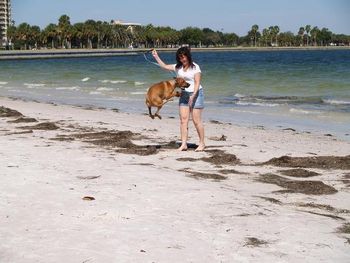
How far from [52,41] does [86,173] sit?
541 feet

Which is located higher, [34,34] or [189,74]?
[34,34]

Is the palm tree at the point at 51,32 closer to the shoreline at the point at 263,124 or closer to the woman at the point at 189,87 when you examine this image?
the shoreline at the point at 263,124

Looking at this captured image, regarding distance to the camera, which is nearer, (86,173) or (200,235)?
(200,235)

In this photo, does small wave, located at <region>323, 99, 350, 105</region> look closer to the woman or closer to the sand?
the sand

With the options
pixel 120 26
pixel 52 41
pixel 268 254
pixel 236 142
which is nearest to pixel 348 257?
pixel 268 254

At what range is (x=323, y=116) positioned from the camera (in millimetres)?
17234

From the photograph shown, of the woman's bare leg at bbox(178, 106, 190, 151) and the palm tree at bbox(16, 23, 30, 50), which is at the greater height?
the palm tree at bbox(16, 23, 30, 50)

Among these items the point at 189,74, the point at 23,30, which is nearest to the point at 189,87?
the point at 189,74

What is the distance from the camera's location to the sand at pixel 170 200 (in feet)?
15.6

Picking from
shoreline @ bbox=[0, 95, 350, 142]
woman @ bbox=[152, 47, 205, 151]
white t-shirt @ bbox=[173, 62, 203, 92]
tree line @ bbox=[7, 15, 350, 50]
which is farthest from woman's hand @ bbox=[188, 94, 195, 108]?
tree line @ bbox=[7, 15, 350, 50]

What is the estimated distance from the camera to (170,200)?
247 inches

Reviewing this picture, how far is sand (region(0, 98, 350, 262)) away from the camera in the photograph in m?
4.76

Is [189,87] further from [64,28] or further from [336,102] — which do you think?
[64,28]

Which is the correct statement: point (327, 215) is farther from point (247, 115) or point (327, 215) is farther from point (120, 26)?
point (120, 26)
